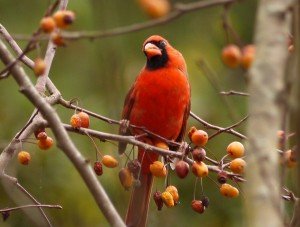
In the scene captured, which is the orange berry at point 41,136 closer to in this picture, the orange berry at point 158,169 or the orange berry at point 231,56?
the orange berry at point 158,169

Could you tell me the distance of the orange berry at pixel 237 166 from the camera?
2.84 meters

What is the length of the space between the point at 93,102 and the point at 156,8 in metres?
3.44

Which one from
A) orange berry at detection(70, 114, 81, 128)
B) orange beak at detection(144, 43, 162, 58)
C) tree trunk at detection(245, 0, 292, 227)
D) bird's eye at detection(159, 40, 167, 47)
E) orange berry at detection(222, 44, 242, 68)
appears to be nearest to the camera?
tree trunk at detection(245, 0, 292, 227)

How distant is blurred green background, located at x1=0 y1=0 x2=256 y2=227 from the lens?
17.2 feet

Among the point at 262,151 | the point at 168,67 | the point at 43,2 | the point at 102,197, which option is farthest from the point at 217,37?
the point at 262,151

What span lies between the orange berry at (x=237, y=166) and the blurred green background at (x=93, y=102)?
1778 mm

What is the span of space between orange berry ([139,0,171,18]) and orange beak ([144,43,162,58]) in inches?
78.4

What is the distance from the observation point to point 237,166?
285 centimetres

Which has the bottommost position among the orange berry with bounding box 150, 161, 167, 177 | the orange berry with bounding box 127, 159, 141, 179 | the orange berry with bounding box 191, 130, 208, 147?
the orange berry with bounding box 150, 161, 167, 177

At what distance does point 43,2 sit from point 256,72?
472cm

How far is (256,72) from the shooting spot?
1700 mm

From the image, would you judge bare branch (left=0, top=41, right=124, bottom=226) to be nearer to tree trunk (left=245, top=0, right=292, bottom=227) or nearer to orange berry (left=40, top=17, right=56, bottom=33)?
orange berry (left=40, top=17, right=56, bottom=33)

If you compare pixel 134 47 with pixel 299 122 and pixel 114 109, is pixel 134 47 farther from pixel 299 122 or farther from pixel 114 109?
pixel 299 122

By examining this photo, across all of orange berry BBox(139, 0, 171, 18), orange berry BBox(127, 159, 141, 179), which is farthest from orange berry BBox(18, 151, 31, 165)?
orange berry BBox(139, 0, 171, 18)
